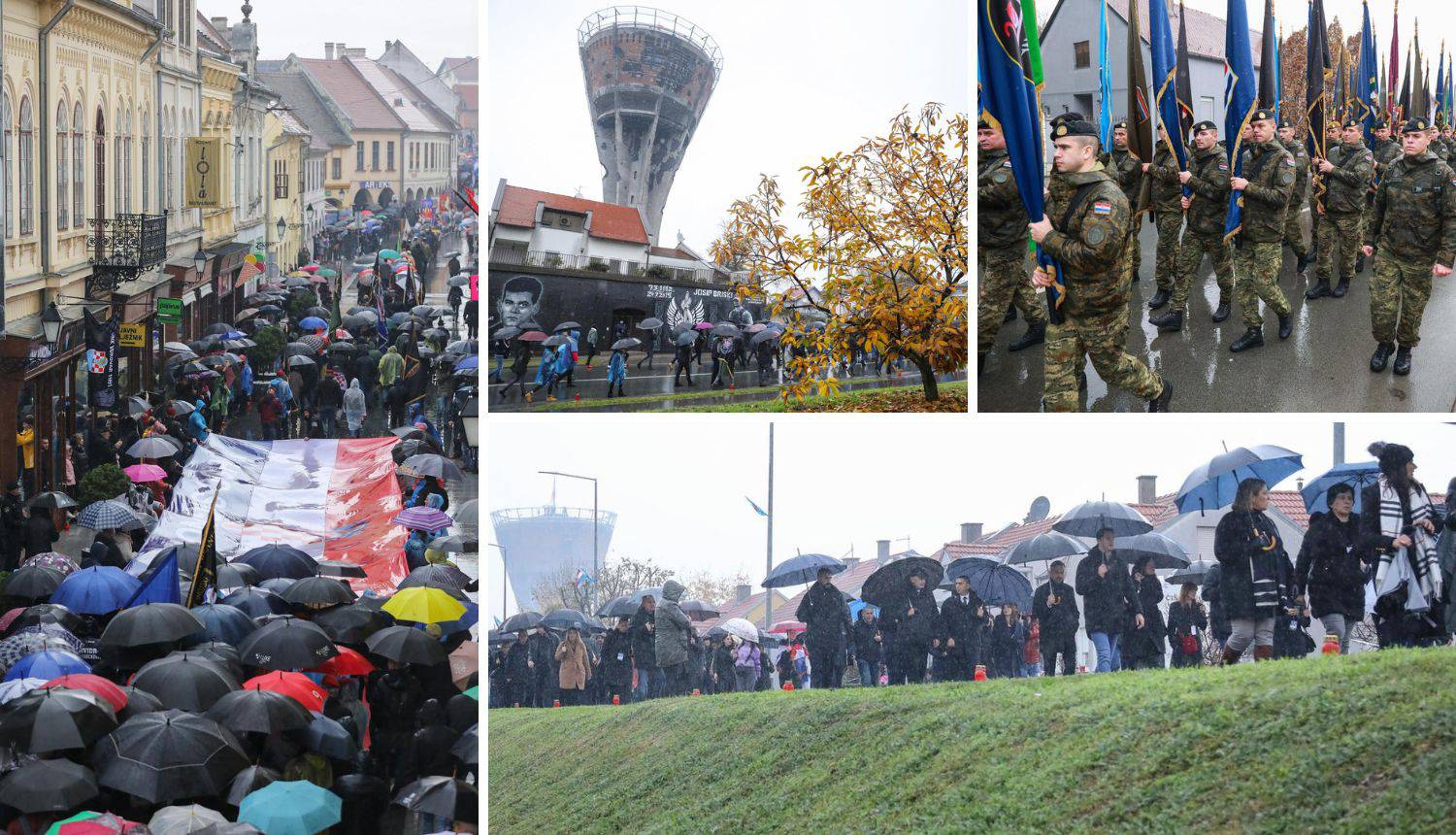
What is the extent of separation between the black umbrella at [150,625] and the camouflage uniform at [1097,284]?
5.01 metres

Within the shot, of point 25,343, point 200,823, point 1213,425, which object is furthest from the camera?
point 25,343

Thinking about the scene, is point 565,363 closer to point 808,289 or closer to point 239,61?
point 808,289

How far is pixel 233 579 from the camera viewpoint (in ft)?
32.8

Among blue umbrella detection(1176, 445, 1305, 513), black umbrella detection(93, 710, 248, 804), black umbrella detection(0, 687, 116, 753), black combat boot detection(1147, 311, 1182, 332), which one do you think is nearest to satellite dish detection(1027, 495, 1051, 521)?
blue umbrella detection(1176, 445, 1305, 513)

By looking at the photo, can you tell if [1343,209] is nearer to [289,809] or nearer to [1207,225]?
[1207,225]

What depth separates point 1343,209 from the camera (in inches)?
280

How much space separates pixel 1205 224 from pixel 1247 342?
629 mm

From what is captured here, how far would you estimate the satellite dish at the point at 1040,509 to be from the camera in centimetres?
742

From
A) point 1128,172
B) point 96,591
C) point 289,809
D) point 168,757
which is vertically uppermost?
point 1128,172

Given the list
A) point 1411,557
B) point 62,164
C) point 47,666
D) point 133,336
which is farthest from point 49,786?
point 1411,557

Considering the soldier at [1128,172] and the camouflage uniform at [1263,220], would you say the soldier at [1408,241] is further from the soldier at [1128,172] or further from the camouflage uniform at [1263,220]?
the soldier at [1128,172]

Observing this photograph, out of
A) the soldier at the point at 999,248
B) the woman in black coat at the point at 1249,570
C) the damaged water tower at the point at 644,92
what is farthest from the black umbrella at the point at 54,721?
the woman in black coat at the point at 1249,570

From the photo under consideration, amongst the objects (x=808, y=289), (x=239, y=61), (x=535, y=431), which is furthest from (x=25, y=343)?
(x=808, y=289)

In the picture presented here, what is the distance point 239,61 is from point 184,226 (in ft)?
4.92
